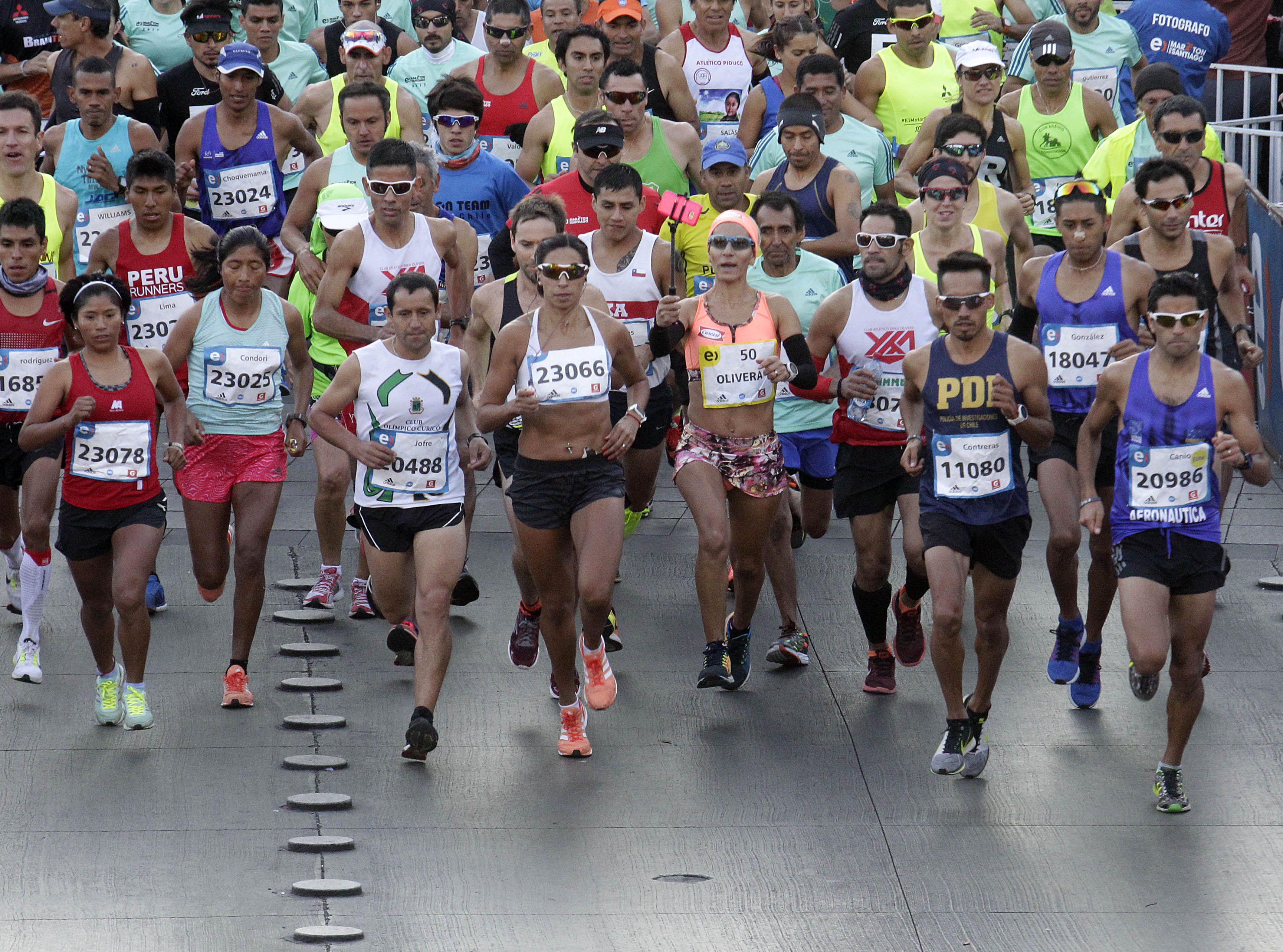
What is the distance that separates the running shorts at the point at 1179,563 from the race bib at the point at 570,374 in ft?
7.28

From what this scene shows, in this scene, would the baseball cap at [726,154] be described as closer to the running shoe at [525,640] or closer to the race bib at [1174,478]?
the running shoe at [525,640]

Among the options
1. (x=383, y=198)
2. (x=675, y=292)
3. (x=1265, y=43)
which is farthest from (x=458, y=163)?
(x=1265, y=43)

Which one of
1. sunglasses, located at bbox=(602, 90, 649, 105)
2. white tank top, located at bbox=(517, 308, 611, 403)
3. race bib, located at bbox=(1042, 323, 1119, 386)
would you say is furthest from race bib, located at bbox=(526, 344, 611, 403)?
sunglasses, located at bbox=(602, 90, 649, 105)

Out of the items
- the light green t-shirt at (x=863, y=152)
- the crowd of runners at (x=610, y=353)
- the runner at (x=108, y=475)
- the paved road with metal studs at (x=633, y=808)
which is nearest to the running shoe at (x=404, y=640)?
the crowd of runners at (x=610, y=353)

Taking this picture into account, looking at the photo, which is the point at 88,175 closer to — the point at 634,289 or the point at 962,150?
the point at 634,289

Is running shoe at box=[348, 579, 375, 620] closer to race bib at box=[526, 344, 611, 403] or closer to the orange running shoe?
the orange running shoe

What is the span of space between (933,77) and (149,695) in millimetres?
6189

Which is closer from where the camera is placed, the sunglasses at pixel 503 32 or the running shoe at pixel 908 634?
the running shoe at pixel 908 634

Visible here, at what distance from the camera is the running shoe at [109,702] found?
8320 millimetres

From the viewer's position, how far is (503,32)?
11555mm

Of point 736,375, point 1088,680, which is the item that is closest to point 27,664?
point 736,375

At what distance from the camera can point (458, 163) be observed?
34.2 ft

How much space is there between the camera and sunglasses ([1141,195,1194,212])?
8.73 m

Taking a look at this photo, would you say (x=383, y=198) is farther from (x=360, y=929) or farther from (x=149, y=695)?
(x=360, y=929)
